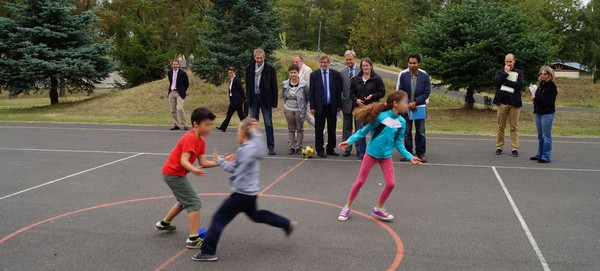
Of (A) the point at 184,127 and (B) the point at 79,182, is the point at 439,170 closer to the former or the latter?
(B) the point at 79,182

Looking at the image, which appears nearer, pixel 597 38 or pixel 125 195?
pixel 125 195

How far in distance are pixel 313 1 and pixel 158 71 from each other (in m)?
40.5

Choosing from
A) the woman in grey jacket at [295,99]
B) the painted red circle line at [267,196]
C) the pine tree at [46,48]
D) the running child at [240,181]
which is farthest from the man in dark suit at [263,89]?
the pine tree at [46,48]

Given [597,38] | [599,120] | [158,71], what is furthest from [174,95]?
[597,38]

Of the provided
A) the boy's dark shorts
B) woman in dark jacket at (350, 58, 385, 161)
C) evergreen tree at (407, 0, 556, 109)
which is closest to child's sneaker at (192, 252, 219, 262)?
the boy's dark shorts

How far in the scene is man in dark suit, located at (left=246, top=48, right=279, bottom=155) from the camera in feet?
34.9

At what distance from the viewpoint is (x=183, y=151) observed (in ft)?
16.5

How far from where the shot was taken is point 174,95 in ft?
50.1

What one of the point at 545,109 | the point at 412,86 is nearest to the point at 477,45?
the point at 545,109

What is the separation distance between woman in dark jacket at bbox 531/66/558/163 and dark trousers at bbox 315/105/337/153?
404 cm

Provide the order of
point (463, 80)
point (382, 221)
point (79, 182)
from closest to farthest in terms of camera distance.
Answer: point (382, 221)
point (79, 182)
point (463, 80)

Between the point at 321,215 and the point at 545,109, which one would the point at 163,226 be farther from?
the point at 545,109

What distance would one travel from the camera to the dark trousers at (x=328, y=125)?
10.4 meters

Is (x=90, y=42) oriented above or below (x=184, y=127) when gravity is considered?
above
